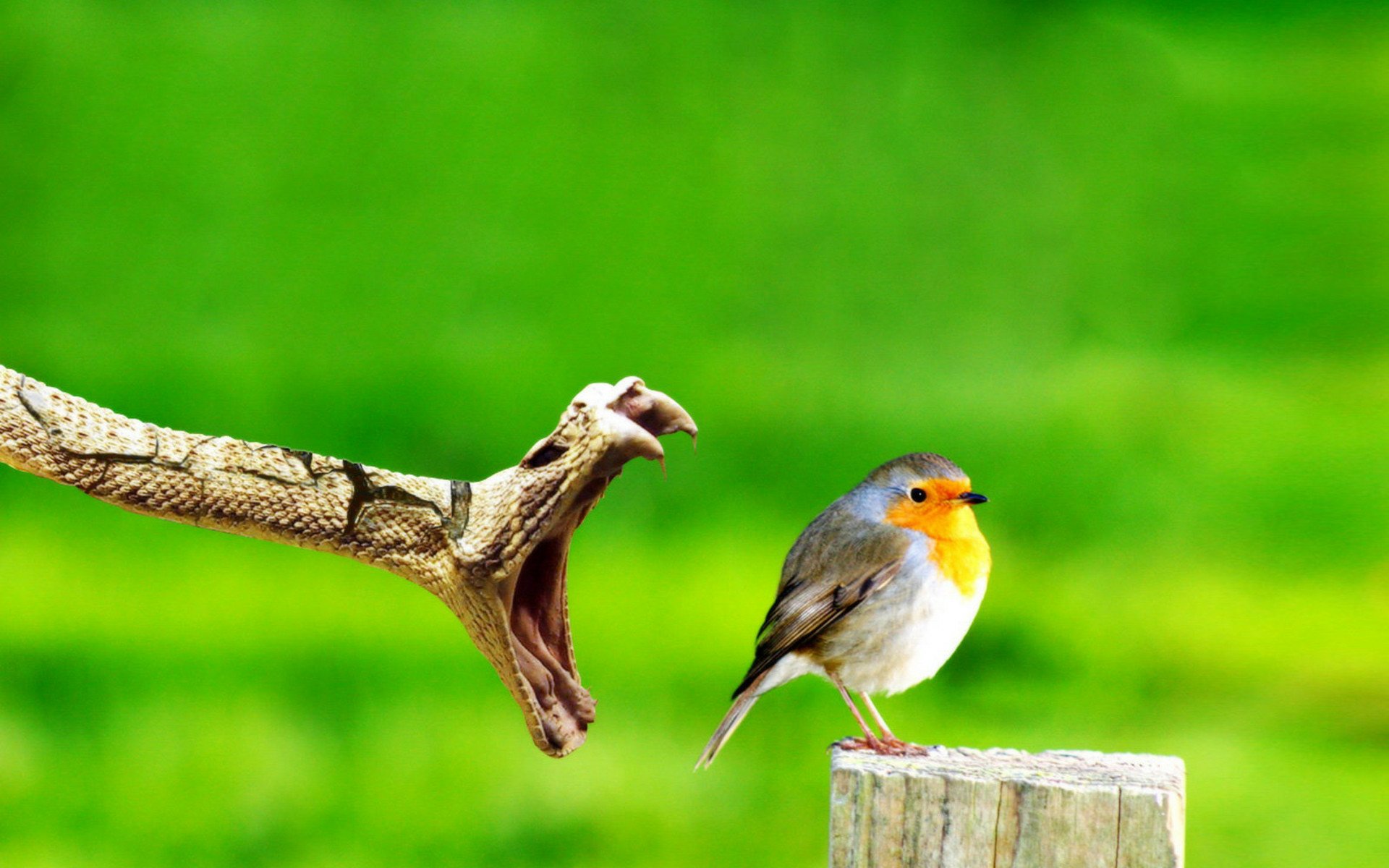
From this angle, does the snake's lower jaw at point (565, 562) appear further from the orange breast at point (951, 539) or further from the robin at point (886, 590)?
the orange breast at point (951, 539)

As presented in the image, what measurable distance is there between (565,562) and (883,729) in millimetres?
525

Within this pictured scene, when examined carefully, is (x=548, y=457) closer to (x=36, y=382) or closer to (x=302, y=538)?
(x=302, y=538)

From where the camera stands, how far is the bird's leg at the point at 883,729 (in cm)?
189

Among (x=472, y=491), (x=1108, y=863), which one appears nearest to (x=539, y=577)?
(x=472, y=491)

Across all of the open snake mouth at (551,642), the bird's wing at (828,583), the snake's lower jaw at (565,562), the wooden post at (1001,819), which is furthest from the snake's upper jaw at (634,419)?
the wooden post at (1001,819)

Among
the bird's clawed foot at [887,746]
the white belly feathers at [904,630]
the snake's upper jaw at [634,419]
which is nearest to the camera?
Result: the snake's upper jaw at [634,419]

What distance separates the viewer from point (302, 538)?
72.1 inches

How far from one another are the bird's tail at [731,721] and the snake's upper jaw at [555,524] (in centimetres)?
25

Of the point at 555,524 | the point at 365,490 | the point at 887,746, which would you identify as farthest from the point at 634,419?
the point at 887,746

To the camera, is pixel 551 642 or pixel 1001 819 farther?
pixel 551 642

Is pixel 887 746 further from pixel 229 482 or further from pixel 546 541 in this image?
pixel 229 482

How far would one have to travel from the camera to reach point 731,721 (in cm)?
216

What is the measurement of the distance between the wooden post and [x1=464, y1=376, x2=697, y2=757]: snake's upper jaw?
45 centimetres

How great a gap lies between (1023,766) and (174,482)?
1188 millimetres
